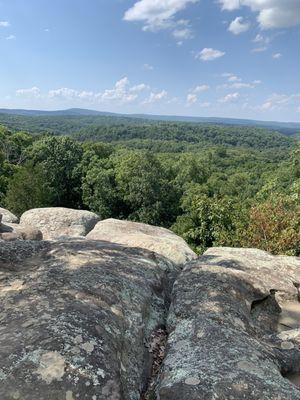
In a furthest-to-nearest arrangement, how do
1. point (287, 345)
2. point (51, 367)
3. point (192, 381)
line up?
point (287, 345) → point (192, 381) → point (51, 367)

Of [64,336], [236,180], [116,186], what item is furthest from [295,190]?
[236,180]

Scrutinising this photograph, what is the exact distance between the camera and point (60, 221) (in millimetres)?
20188

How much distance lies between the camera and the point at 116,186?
55.6m

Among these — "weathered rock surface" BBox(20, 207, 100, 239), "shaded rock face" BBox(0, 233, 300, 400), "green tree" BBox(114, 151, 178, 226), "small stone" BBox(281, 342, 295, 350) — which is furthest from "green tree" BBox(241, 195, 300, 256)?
"green tree" BBox(114, 151, 178, 226)

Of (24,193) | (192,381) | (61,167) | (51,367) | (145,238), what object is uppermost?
(51,367)

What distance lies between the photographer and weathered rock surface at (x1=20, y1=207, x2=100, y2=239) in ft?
63.2

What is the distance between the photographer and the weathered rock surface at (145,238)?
1199 centimetres

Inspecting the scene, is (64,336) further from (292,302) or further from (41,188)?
(41,188)

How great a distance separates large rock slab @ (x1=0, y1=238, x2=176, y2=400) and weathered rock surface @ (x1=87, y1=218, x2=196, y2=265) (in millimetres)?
3690

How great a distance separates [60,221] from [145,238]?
829 cm

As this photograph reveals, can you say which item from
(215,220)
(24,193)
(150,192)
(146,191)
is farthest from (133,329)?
(150,192)

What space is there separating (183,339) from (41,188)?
37.2m

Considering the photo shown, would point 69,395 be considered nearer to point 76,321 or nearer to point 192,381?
point 76,321

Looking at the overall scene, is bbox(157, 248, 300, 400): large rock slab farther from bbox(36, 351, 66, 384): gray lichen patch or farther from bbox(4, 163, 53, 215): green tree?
bbox(4, 163, 53, 215): green tree
